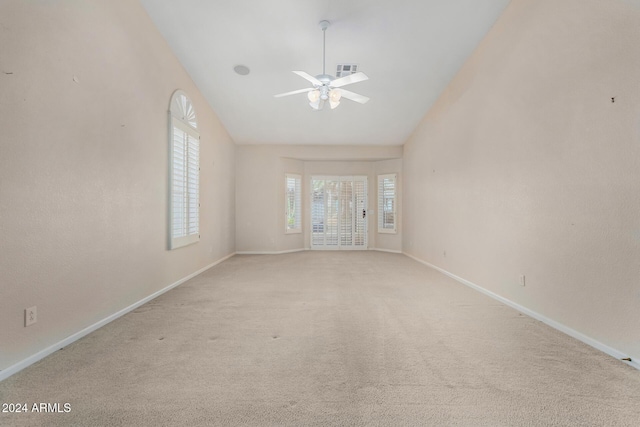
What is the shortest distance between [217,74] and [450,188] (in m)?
4.22

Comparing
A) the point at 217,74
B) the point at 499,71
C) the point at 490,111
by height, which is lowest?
the point at 490,111

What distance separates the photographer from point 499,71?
3404 mm

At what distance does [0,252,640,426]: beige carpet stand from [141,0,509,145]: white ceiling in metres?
3.42

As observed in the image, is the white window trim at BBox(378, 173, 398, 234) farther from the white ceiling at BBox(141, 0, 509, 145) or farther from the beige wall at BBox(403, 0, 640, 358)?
the beige wall at BBox(403, 0, 640, 358)

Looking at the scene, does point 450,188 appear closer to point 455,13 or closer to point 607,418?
point 455,13

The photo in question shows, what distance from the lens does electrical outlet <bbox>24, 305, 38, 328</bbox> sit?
77.0 inches

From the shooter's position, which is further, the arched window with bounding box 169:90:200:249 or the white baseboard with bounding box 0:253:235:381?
the arched window with bounding box 169:90:200:249

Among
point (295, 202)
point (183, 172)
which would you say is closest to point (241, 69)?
point (183, 172)

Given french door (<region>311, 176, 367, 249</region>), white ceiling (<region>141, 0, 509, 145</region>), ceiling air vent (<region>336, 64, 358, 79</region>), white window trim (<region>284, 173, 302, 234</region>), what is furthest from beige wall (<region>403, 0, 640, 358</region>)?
white window trim (<region>284, 173, 302, 234</region>)

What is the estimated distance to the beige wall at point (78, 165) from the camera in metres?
1.88

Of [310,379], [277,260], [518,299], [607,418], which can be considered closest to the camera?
[607,418]

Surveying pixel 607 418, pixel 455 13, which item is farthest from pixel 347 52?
pixel 607 418

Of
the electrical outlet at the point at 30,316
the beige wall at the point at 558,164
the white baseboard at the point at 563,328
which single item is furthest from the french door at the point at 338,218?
the electrical outlet at the point at 30,316

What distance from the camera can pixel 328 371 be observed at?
187cm
